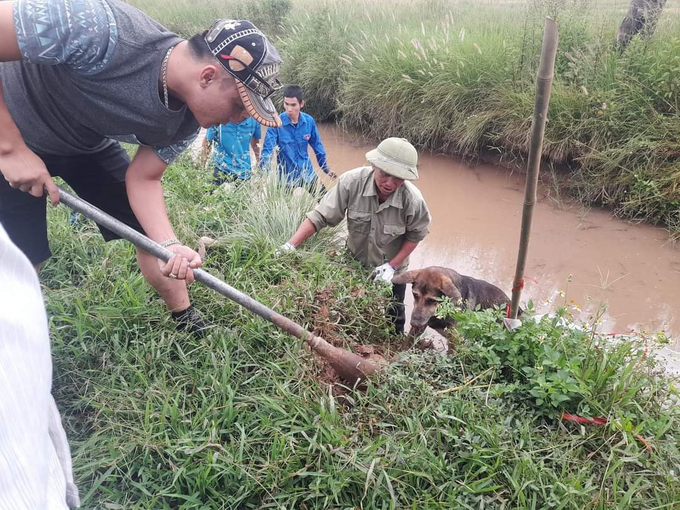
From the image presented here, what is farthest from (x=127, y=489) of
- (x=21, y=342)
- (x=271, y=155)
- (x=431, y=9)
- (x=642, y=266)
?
(x=431, y=9)

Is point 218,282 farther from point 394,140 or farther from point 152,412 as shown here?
point 394,140

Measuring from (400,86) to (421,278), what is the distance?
5008mm

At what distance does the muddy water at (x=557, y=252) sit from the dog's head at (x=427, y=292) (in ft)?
3.73

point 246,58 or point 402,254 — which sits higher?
point 246,58

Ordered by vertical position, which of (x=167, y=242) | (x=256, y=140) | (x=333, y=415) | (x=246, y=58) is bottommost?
(x=256, y=140)

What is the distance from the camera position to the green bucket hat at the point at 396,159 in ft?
10.9

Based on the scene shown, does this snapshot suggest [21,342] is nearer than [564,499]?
Yes

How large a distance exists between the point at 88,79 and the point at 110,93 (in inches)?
3.4

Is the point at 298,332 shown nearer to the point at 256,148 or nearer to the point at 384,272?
the point at 384,272

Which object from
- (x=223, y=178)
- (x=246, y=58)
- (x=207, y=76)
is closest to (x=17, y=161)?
(x=207, y=76)

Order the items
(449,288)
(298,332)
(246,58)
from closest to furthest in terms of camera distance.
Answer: (246,58) < (298,332) < (449,288)

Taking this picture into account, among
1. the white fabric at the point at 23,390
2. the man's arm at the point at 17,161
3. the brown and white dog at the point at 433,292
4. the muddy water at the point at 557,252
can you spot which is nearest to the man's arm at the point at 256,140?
the muddy water at the point at 557,252

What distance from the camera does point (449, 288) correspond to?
10.2ft

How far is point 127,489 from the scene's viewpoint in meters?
1.99
